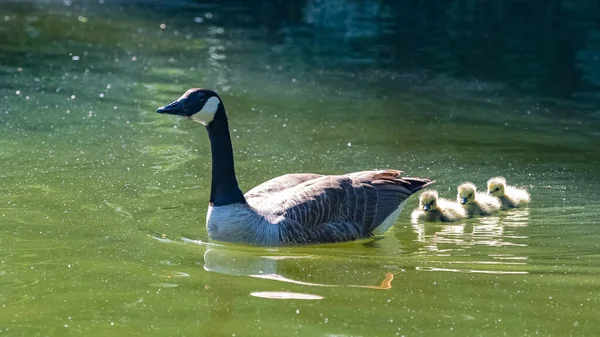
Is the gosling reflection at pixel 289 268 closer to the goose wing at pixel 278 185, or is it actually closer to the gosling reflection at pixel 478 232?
the goose wing at pixel 278 185

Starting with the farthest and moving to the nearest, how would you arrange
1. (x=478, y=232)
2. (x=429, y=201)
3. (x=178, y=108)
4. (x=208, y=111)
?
1. (x=429, y=201)
2. (x=478, y=232)
3. (x=208, y=111)
4. (x=178, y=108)

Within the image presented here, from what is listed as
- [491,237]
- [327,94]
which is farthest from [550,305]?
[327,94]

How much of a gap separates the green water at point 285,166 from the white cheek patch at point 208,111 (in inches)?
37.8

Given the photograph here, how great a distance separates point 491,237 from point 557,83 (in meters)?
8.23

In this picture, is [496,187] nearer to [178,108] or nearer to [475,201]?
[475,201]

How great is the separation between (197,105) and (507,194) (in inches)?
126

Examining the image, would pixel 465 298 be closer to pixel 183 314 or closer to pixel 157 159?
pixel 183 314

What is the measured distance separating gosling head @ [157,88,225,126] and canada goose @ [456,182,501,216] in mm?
2500

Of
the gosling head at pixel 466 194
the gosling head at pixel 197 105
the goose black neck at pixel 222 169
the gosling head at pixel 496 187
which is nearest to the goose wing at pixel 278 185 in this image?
the goose black neck at pixel 222 169

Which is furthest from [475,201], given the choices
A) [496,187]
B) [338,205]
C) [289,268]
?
[289,268]

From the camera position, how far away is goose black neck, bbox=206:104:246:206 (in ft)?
27.8

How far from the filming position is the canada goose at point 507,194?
32.2 feet

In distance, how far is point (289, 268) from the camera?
7.71 meters

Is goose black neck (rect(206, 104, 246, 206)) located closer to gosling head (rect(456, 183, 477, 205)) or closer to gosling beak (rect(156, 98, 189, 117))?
gosling beak (rect(156, 98, 189, 117))
